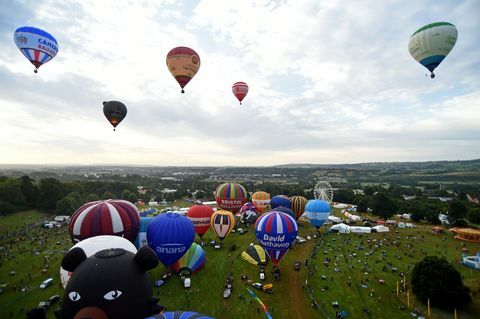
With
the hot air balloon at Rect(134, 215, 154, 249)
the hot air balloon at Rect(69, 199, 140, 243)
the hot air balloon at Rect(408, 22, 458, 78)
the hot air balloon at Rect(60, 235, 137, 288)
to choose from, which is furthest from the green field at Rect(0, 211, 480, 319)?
the hot air balloon at Rect(408, 22, 458, 78)

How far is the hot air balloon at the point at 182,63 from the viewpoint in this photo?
72.2 ft

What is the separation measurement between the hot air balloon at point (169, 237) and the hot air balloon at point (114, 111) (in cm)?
968

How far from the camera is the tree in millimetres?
16078

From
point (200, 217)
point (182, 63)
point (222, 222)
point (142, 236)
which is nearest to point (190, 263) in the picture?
point (142, 236)

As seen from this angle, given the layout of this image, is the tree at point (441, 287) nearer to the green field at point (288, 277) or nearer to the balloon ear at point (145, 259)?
the green field at point (288, 277)

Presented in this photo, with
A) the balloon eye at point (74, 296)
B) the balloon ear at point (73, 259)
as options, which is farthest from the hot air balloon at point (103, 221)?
the balloon eye at point (74, 296)

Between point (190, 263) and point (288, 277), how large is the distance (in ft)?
24.6

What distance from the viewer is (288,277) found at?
2028 cm

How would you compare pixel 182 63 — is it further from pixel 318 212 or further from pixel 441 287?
pixel 441 287

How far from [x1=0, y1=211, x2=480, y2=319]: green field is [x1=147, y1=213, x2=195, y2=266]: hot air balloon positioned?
8.74 ft

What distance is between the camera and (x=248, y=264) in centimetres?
2255

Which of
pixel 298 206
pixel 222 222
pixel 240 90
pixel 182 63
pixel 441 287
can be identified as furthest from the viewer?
pixel 298 206

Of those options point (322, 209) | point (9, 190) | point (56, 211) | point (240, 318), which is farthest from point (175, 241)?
point (9, 190)

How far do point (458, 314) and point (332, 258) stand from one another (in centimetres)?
1000
